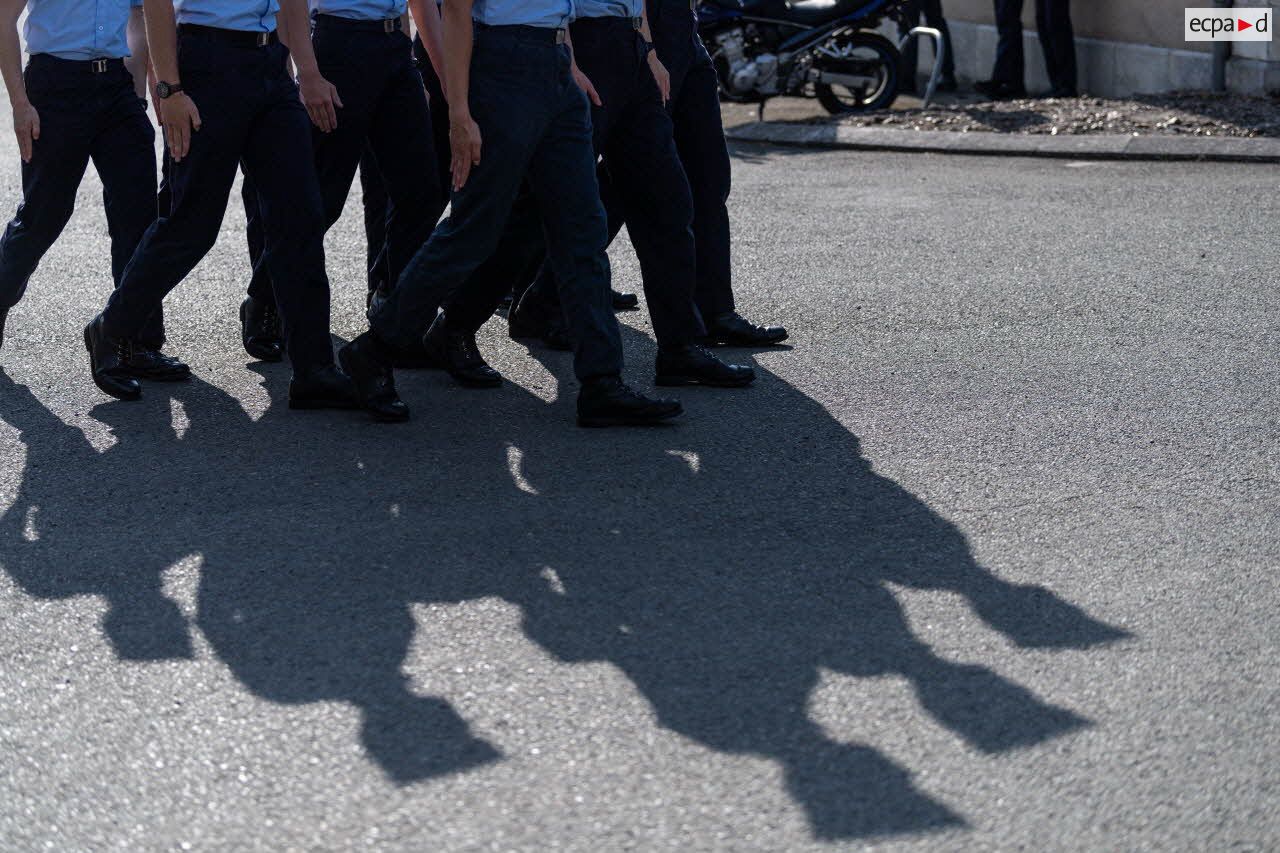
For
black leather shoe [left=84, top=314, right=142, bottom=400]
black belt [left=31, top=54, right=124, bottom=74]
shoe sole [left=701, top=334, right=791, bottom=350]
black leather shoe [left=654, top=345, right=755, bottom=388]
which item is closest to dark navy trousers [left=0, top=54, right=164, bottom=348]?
black belt [left=31, top=54, right=124, bottom=74]

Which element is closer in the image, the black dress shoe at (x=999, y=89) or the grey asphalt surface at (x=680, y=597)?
the grey asphalt surface at (x=680, y=597)

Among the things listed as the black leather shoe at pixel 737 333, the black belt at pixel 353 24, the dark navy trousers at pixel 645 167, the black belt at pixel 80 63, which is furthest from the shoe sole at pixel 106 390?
the black leather shoe at pixel 737 333

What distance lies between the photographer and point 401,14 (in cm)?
639

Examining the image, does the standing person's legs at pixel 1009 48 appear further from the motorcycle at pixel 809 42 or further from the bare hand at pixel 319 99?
the bare hand at pixel 319 99

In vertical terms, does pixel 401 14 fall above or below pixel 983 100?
above

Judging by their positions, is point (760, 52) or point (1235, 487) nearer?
point (1235, 487)

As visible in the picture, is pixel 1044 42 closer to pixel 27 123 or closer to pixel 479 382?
pixel 479 382

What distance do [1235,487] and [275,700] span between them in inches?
107

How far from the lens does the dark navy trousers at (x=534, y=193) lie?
552cm

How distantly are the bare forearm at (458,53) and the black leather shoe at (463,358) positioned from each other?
115cm

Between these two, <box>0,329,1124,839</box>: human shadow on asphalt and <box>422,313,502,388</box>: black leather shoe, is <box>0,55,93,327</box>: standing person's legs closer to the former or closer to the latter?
<box>0,329,1124,839</box>: human shadow on asphalt

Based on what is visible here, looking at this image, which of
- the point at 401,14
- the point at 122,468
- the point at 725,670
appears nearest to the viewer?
the point at 725,670

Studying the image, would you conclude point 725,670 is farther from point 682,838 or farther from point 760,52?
point 760,52

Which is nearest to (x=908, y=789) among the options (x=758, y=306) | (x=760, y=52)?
(x=758, y=306)
